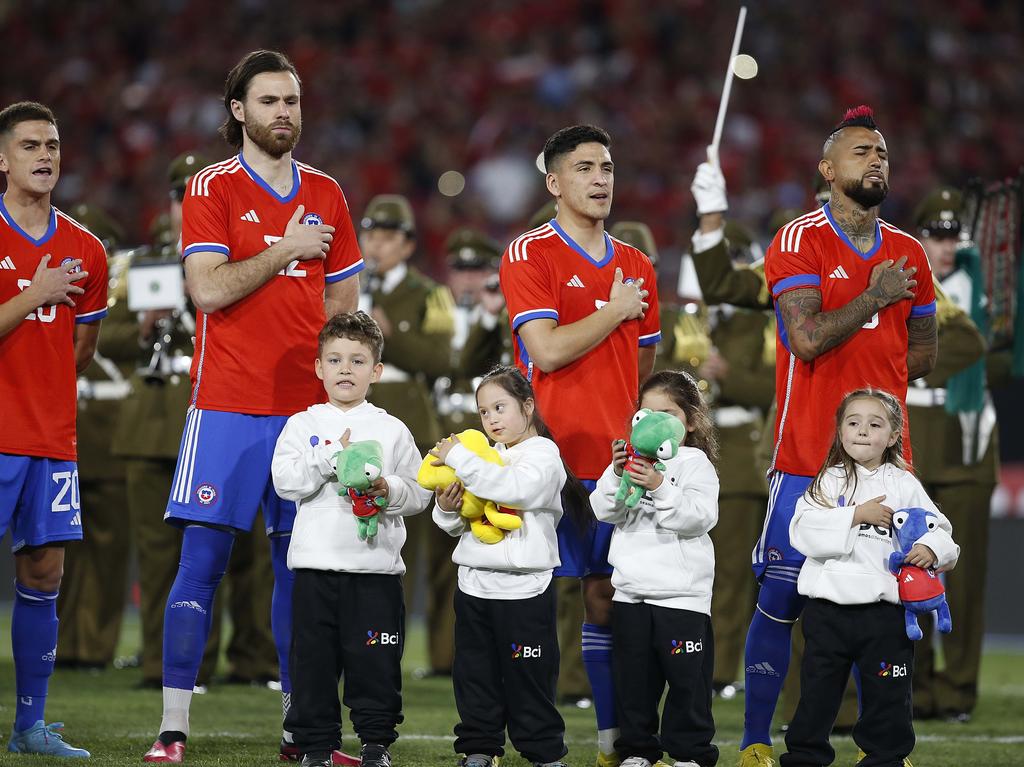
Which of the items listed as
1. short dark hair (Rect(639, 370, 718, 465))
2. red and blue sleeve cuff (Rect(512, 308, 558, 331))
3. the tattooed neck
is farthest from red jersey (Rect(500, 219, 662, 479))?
the tattooed neck

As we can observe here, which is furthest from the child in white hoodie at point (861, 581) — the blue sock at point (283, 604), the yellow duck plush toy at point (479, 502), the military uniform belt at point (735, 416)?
the military uniform belt at point (735, 416)

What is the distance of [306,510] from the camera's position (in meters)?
5.29

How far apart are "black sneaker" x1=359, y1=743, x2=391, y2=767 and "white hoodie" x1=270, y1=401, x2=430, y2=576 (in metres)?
0.58

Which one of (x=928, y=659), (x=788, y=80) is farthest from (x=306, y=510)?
(x=788, y=80)

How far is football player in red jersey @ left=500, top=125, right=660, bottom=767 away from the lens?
5.50 meters

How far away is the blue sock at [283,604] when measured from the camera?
18.5ft

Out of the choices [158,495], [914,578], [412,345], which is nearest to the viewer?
[914,578]

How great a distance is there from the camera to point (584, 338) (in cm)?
544

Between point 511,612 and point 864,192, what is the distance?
1.99 meters

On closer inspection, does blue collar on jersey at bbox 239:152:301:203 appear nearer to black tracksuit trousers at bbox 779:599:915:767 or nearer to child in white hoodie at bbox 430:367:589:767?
child in white hoodie at bbox 430:367:589:767

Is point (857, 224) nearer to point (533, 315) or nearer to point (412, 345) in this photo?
point (533, 315)

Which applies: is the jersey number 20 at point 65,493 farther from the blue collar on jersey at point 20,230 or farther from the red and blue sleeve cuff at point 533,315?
the red and blue sleeve cuff at point 533,315

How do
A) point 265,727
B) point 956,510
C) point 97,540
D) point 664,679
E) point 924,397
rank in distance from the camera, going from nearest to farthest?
point 664,679
point 265,727
point 924,397
point 956,510
point 97,540

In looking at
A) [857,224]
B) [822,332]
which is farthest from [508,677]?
[857,224]
